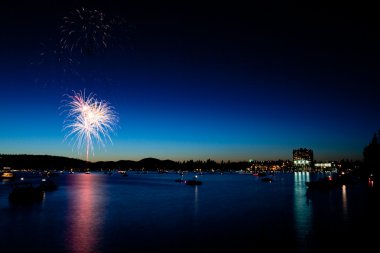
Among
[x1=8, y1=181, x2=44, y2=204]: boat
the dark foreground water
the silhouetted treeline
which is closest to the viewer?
the dark foreground water

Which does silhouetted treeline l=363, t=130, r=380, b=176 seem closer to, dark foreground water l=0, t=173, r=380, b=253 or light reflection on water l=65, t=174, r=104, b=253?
dark foreground water l=0, t=173, r=380, b=253

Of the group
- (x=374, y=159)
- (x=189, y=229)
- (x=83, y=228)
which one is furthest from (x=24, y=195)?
(x=374, y=159)

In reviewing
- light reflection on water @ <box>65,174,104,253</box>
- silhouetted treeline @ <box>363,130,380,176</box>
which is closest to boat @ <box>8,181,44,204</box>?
light reflection on water @ <box>65,174,104,253</box>

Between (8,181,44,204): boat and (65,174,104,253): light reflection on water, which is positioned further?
(8,181,44,204): boat

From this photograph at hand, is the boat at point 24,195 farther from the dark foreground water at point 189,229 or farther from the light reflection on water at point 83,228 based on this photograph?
the light reflection on water at point 83,228

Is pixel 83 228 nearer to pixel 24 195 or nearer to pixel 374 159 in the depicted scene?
pixel 24 195

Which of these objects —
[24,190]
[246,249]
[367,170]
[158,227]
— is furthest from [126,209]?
[367,170]

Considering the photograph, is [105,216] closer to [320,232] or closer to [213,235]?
[213,235]

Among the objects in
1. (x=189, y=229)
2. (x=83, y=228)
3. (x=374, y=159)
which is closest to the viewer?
(x=189, y=229)

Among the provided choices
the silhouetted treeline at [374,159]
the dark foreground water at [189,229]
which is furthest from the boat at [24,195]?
Answer: the silhouetted treeline at [374,159]

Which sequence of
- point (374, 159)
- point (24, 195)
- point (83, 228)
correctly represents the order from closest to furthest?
point (83, 228)
point (24, 195)
point (374, 159)

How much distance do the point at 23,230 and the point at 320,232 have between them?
115ft

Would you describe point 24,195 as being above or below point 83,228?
above

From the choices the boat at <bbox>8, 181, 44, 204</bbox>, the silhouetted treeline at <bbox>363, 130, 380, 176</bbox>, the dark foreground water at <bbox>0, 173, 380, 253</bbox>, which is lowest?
the dark foreground water at <bbox>0, 173, 380, 253</bbox>
